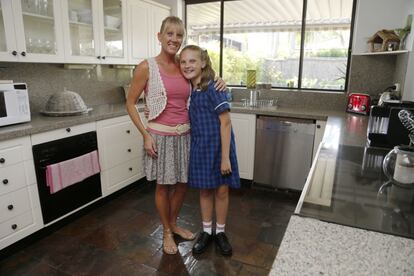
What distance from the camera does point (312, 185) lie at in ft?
3.38

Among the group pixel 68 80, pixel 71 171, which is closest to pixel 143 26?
pixel 68 80

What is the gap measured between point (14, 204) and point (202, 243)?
51.6 inches

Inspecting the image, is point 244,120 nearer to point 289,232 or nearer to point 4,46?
point 4,46

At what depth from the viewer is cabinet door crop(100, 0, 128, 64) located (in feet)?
9.12

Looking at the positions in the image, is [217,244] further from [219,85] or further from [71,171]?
[71,171]

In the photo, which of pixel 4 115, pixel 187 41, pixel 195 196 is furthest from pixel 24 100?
pixel 187 41

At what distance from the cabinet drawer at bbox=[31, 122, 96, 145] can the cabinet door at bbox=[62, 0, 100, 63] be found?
1.99 ft

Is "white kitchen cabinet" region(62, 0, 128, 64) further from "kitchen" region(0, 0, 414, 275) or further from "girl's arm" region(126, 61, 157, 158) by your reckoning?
"girl's arm" region(126, 61, 157, 158)

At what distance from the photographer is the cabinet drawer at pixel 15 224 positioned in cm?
189

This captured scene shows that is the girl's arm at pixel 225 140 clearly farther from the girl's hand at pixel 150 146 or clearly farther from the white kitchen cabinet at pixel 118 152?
the white kitchen cabinet at pixel 118 152

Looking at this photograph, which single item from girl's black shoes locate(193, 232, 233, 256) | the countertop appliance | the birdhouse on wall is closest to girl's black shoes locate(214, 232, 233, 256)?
girl's black shoes locate(193, 232, 233, 256)

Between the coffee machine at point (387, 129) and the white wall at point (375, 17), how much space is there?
4.74ft

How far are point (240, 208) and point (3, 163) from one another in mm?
1905

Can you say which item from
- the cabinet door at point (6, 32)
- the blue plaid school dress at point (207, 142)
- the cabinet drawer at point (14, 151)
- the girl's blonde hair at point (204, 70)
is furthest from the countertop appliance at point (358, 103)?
the cabinet door at point (6, 32)
